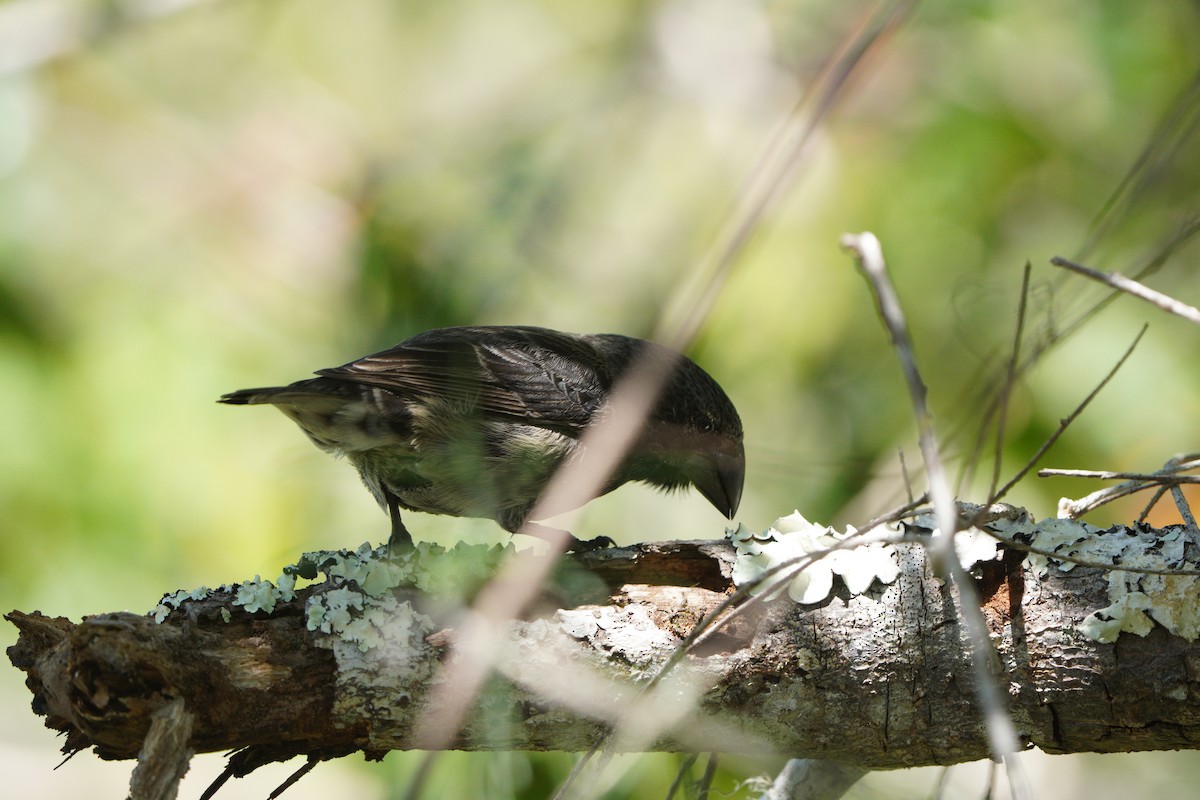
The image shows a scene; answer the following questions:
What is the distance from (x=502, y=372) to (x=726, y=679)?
5.91 ft

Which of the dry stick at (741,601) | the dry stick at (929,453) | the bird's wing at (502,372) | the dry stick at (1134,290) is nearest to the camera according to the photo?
the dry stick at (929,453)

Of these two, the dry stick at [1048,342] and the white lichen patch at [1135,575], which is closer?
the dry stick at [1048,342]

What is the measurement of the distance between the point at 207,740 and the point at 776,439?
274 cm

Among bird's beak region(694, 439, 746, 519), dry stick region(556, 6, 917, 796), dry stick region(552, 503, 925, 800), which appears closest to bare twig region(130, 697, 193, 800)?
dry stick region(552, 503, 925, 800)

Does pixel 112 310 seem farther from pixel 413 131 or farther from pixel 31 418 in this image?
pixel 413 131

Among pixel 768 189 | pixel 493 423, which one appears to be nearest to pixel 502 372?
pixel 493 423

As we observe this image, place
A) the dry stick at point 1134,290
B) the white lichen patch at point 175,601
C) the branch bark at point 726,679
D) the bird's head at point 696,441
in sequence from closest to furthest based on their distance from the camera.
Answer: the dry stick at point 1134,290
the branch bark at point 726,679
the white lichen patch at point 175,601
the bird's head at point 696,441

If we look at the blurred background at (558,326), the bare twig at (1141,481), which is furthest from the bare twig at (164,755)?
the bare twig at (1141,481)

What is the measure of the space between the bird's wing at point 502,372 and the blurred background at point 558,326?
34cm

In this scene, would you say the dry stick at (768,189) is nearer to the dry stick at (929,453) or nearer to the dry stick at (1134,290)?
the dry stick at (929,453)

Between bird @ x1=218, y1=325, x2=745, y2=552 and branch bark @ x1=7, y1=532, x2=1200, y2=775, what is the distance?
34.8 inches

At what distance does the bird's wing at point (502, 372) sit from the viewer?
11.6 feet

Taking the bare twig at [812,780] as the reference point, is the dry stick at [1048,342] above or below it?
above

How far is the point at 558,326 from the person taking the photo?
300cm
